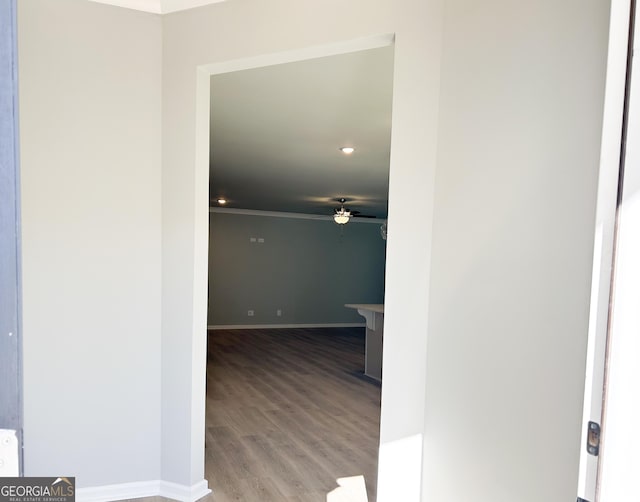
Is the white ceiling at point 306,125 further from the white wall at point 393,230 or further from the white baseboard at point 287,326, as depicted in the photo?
the white baseboard at point 287,326

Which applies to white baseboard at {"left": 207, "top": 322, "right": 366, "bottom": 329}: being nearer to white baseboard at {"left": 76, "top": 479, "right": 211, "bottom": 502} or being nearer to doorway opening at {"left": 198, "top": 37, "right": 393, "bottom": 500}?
doorway opening at {"left": 198, "top": 37, "right": 393, "bottom": 500}

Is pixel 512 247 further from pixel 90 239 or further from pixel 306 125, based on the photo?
pixel 306 125

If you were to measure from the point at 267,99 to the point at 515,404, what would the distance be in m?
2.53

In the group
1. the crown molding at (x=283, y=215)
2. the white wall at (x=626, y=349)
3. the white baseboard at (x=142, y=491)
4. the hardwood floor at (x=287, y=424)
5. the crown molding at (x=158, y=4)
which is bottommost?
the hardwood floor at (x=287, y=424)

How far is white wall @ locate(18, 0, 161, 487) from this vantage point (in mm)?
2307

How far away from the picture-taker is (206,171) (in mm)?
2504

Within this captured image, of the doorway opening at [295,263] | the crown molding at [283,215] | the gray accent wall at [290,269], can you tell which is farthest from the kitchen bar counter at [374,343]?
the crown molding at [283,215]

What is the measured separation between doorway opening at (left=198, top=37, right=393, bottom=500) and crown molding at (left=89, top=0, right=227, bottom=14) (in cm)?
36

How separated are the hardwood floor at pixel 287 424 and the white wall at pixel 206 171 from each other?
1.63ft

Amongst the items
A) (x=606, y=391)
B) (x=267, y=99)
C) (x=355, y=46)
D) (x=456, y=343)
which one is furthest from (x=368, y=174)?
(x=606, y=391)

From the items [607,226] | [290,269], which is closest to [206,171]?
[607,226]

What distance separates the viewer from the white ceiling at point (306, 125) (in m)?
2.66

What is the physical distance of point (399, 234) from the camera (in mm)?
1877

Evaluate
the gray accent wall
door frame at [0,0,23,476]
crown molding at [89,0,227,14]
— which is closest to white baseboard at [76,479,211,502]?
door frame at [0,0,23,476]
